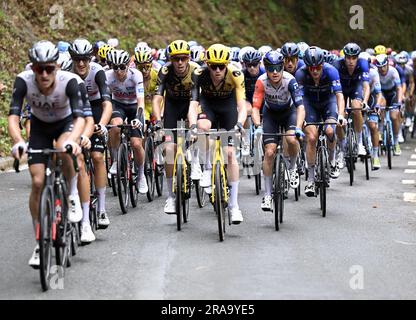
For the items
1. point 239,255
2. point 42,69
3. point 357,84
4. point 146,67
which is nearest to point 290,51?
point 357,84

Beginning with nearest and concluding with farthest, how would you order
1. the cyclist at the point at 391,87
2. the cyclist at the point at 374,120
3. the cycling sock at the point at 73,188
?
the cycling sock at the point at 73,188
the cyclist at the point at 374,120
the cyclist at the point at 391,87

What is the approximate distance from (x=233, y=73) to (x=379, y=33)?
119 feet

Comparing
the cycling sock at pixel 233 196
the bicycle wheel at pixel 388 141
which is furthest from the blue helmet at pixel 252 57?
the cycling sock at pixel 233 196

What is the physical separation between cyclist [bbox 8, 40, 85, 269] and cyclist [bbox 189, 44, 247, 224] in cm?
201

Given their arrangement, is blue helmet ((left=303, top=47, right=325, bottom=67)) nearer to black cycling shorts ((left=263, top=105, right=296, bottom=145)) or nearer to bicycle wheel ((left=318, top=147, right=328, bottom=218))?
black cycling shorts ((left=263, top=105, right=296, bottom=145))

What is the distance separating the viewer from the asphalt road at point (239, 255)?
26.9 feet

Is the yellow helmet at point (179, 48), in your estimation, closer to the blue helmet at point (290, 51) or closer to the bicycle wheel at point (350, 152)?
the blue helmet at point (290, 51)

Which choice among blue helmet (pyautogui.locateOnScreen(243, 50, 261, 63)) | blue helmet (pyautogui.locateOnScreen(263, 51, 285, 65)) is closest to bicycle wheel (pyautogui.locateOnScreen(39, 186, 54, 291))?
blue helmet (pyautogui.locateOnScreen(263, 51, 285, 65))

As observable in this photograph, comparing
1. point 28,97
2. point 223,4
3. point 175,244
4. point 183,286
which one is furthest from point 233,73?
point 223,4

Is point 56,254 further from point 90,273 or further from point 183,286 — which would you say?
point 183,286

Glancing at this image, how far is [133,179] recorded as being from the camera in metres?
13.1

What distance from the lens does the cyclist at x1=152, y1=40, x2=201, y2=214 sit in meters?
11.8

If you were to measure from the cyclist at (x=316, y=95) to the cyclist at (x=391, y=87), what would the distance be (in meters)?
6.77

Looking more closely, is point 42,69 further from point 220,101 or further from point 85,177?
point 220,101
